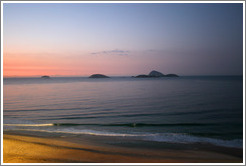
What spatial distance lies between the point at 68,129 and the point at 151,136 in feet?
18.7

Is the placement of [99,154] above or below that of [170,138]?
below

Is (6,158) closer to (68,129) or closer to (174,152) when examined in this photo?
(68,129)

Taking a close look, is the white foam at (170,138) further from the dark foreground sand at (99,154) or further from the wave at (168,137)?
the dark foreground sand at (99,154)

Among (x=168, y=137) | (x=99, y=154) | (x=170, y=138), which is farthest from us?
(x=168, y=137)

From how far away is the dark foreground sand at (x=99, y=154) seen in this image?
7250 mm

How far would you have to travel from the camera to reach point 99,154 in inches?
309

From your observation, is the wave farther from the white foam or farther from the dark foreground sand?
the dark foreground sand

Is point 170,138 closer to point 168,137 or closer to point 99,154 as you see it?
point 168,137

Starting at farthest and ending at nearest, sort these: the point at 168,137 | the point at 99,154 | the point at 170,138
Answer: the point at 168,137 < the point at 170,138 < the point at 99,154

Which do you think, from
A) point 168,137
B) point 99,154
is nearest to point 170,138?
point 168,137

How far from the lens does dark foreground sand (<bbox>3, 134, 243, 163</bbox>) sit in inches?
285

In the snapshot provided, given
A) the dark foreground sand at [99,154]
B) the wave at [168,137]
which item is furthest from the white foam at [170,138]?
the dark foreground sand at [99,154]

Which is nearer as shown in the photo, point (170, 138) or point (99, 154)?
point (99, 154)

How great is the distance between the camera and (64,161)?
7121 millimetres
